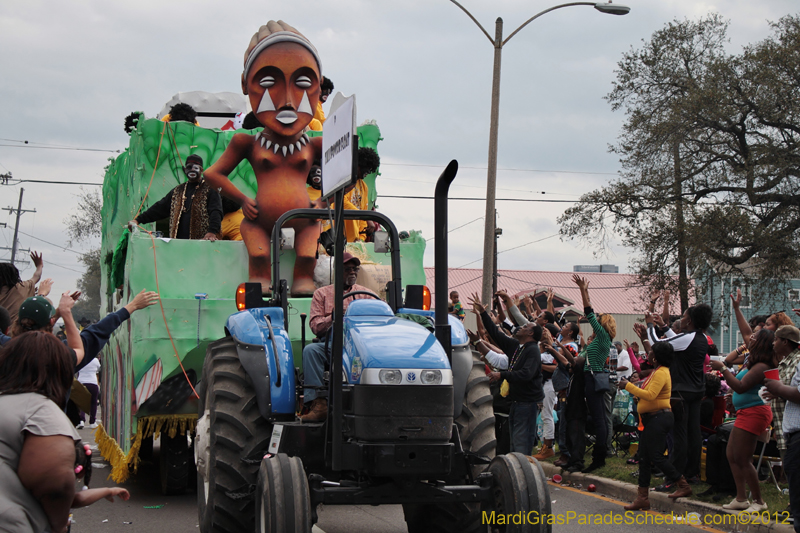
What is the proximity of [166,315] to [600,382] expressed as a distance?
5.48 meters

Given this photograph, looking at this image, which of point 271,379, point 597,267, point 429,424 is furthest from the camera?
point 597,267

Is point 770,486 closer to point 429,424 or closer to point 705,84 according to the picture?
point 429,424

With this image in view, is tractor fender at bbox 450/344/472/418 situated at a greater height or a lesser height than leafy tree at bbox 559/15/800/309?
lesser

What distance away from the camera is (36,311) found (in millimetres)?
5223

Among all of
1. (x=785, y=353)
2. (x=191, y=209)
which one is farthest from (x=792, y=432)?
(x=191, y=209)

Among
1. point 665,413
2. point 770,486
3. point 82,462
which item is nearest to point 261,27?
point 665,413

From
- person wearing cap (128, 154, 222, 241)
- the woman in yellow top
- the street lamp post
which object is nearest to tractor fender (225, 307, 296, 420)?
person wearing cap (128, 154, 222, 241)

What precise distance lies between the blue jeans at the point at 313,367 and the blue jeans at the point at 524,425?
4.58 meters

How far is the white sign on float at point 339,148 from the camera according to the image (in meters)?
4.39

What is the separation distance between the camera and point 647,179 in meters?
26.0

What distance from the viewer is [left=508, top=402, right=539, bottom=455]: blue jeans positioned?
9.29 metres

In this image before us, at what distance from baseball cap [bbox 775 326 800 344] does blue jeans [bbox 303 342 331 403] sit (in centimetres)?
407

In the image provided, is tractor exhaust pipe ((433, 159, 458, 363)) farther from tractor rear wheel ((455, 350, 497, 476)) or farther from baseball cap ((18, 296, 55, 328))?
baseball cap ((18, 296, 55, 328))

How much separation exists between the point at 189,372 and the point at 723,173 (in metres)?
21.8
